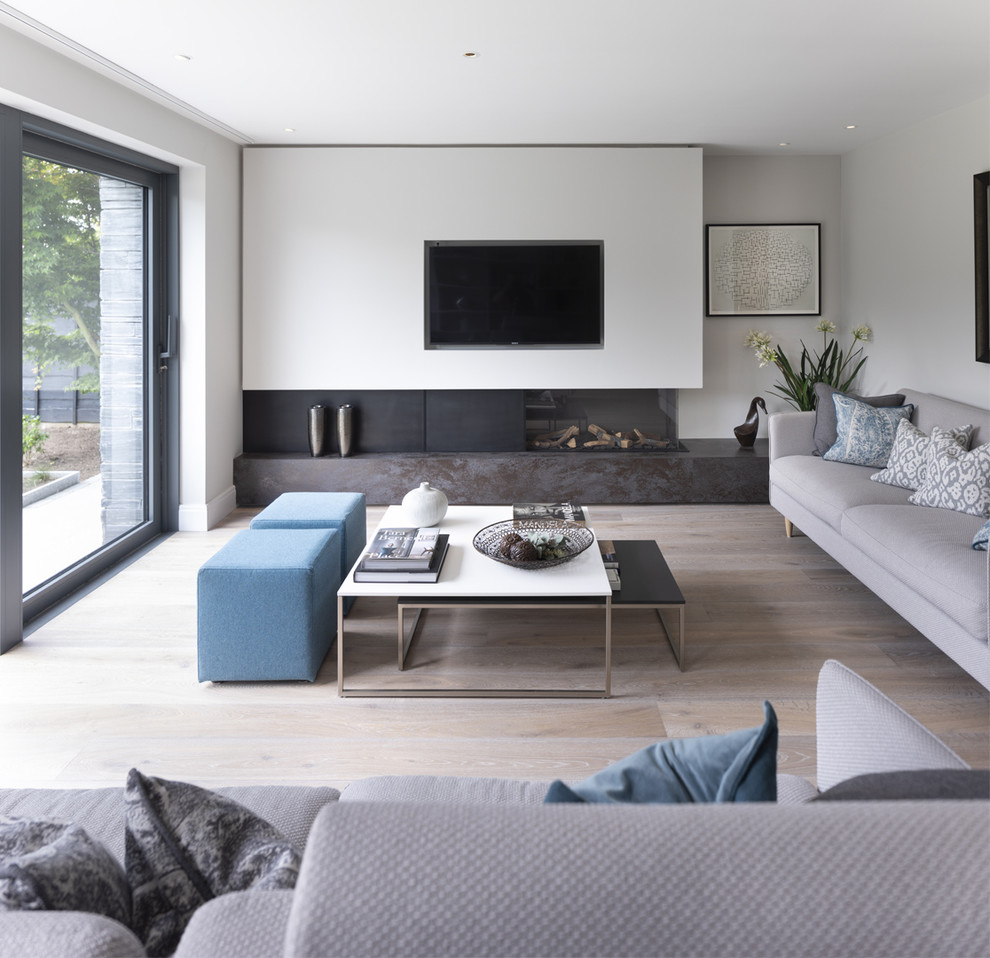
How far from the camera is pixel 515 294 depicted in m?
6.07

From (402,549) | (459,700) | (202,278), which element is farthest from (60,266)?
(459,700)

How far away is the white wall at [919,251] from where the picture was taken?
485cm

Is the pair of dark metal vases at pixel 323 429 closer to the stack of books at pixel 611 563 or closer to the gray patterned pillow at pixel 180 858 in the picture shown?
the stack of books at pixel 611 563

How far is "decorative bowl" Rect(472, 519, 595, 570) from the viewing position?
11.0 ft

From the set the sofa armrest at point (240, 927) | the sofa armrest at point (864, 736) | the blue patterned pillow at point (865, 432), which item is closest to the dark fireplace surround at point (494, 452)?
the blue patterned pillow at point (865, 432)

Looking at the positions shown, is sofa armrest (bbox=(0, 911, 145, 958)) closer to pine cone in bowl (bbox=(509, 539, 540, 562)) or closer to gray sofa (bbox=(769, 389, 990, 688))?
pine cone in bowl (bbox=(509, 539, 540, 562))

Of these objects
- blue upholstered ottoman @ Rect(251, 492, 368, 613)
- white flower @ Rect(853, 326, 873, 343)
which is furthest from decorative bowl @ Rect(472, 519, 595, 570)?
white flower @ Rect(853, 326, 873, 343)

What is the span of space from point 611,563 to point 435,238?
123 inches

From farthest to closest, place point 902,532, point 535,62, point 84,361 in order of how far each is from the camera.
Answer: point 84,361 < point 535,62 < point 902,532

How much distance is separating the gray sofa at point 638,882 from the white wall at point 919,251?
4.56 m

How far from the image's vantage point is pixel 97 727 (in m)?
2.88

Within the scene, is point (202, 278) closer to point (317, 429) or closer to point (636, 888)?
point (317, 429)

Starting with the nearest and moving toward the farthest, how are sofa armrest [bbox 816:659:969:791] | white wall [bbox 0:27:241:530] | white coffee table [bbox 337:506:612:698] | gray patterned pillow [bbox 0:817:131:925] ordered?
gray patterned pillow [bbox 0:817:131:925]
sofa armrest [bbox 816:659:969:791]
white coffee table [bbox 337:506:612:698]
white wall [bbox 0:27:241:530]

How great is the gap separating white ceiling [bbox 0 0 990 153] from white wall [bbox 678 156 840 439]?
0.84 metres
